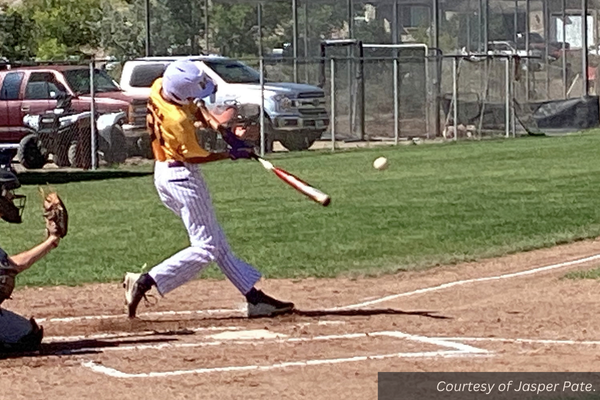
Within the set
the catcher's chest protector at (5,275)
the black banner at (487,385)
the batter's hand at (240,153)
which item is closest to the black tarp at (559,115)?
the batter's hand at (240,153)

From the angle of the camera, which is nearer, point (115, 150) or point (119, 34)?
point (115, 150)

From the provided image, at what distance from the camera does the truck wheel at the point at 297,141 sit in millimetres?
29938

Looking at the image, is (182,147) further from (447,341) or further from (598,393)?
(598,393)

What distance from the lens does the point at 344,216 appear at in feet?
55.7

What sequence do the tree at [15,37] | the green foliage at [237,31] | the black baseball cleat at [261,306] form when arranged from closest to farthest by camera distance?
the black baseball cleat at [261,306]
the green foliage at [237,31]
the tree at [15,37]

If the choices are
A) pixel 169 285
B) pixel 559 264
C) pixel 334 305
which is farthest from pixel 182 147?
pixel 559 264

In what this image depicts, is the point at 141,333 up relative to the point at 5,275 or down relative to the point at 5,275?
down

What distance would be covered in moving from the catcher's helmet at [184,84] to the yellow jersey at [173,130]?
0.21 ft

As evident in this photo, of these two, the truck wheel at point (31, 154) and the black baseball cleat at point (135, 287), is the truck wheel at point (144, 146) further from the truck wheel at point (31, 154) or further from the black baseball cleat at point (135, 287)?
the black baseball cleat at point (135, 287)

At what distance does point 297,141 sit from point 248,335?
69.3ft

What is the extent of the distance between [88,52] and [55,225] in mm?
54334

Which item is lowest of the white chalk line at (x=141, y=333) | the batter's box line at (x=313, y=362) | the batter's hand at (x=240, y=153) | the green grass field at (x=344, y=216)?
the green grass field at (x=344, y=216)

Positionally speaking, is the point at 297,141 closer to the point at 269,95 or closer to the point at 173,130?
the point at 269,95

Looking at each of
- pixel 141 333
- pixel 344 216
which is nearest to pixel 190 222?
pixel 141 333
